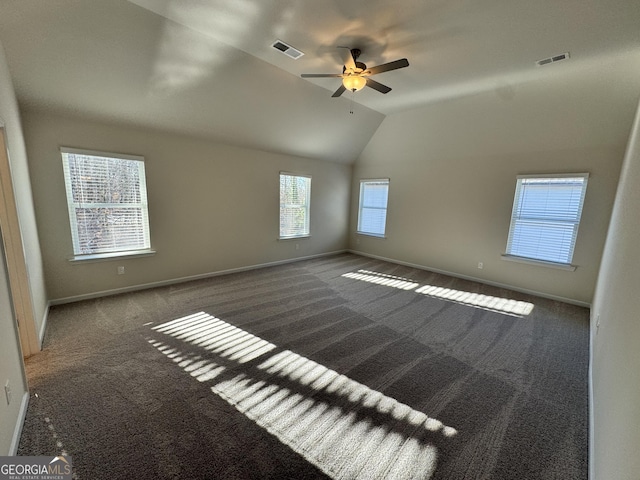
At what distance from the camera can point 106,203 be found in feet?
11.9

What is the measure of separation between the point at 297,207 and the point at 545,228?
15.0 ft

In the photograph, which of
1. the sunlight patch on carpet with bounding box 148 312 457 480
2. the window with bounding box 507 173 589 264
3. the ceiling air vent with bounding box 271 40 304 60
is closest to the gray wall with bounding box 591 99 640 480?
the sunlight patch on carpet with bounding box 148 312 457 480

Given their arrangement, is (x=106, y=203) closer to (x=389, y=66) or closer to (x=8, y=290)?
(x=8, y=290)

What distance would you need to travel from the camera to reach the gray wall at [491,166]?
3580mm

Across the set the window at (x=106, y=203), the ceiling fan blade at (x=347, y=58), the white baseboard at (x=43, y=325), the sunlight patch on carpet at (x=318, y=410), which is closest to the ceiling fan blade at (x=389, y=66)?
the ceiling fan blade at (x=347, y=58)

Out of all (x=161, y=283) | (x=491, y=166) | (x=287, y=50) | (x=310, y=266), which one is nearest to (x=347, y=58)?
(x=287, y=50)

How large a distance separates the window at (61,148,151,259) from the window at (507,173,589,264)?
607 cm

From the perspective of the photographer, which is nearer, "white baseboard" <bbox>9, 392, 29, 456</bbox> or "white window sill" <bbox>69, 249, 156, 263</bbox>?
"white baseboard" <bbox>9, 392, 29, 456</bbox>

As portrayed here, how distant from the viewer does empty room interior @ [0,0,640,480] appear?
1.65 meters

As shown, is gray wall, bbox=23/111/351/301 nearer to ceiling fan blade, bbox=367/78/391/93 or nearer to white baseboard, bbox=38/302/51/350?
white baseboard, bbox=38/302/51/350

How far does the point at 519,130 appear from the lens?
4102 millimetres

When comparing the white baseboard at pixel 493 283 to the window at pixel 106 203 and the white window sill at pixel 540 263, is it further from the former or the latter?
the window at pixel 106 203

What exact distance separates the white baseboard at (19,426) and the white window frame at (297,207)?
427 centimetres

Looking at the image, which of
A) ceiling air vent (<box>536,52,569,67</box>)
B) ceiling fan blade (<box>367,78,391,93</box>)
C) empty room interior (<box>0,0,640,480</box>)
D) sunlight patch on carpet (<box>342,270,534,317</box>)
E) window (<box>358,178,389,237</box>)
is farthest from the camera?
window (<box>358,178,389,237</box>)
